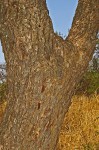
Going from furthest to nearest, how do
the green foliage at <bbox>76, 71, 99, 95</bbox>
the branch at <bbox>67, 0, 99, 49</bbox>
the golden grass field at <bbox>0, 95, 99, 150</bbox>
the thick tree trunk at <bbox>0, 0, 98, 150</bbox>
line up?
the green foliage at <bbox>76, 71, 99, 95</bbox> < the golden grass field at <bbox>0, 95, 99, 150</bbox> < the branch at <bbox>67, 0, 99, 49</bbox> < the thick tree trunk at <bbox>0, 0, 98, 150</bbox>

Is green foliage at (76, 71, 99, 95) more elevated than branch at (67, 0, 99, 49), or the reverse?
green foliage at (76, 71, 99, 95)

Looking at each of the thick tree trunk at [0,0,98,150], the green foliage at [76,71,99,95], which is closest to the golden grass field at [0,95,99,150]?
the thick tree trunk at [0,0,98,150]

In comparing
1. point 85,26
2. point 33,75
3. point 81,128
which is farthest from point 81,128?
point 33,75

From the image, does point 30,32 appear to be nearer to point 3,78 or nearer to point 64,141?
point 64,141

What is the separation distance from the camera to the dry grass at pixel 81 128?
6.03m

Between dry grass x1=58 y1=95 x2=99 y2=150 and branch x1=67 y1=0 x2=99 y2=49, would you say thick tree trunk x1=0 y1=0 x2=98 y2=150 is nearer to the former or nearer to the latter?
branch x1=67 y1=0 x2=99 y2=49

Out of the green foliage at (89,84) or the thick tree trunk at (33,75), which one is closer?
the thick tree trunk at (33,75)

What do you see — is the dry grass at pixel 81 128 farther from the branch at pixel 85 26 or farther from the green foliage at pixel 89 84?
the green foliage at pixel 89 84

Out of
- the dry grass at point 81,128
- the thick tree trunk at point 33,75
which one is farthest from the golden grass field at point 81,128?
the thick tree trunk at point 33,75

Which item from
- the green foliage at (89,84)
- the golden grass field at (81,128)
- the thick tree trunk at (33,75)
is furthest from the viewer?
the green foliage at (89,84)

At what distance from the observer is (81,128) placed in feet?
22.4

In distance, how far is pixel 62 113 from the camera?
3.94 m

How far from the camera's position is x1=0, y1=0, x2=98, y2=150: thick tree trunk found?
377 centimetres

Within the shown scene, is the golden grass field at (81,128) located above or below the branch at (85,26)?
below
